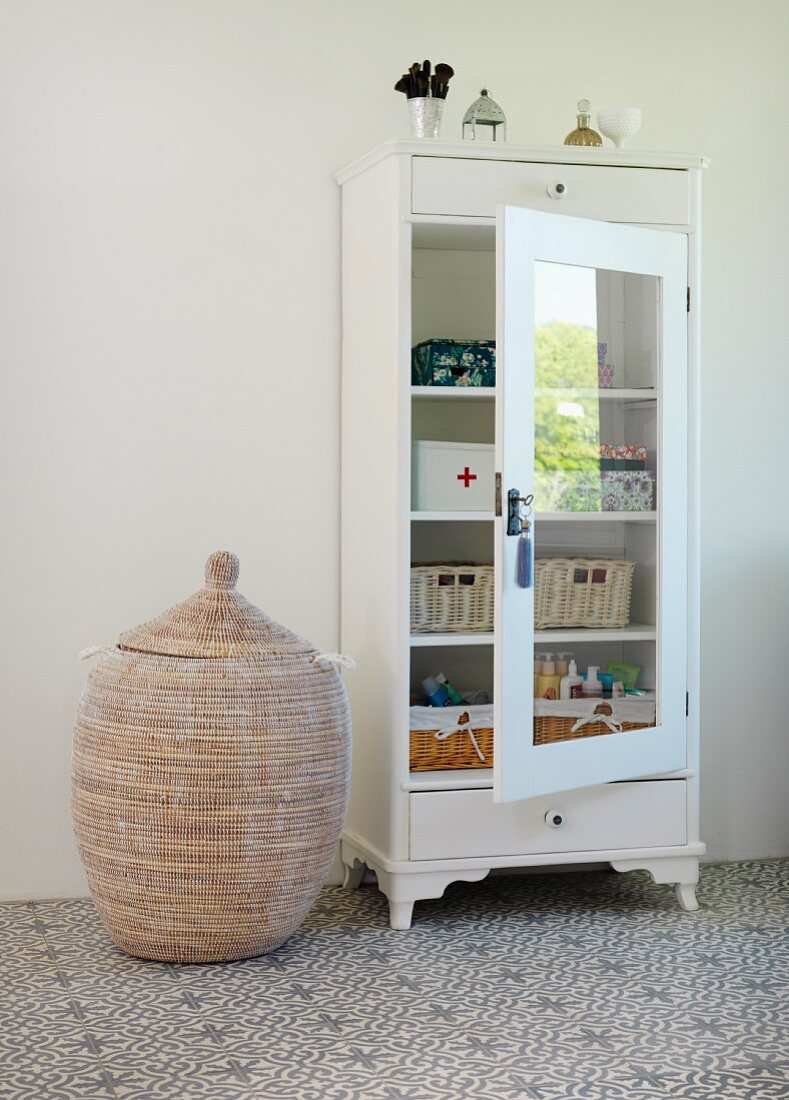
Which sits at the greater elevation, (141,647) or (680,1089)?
(141,647)

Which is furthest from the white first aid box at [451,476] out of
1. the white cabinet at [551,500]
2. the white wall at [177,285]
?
the white wall at [177,285]

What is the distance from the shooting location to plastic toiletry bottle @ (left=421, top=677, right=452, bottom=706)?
3.28 metres

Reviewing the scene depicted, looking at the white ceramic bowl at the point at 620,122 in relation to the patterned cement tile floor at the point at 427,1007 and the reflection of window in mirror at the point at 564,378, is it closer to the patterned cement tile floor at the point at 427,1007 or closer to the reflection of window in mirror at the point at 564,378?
the reflection of window in mirror at the point at 564,378

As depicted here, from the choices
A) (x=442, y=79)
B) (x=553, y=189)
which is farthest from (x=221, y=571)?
(x=442, y=79)

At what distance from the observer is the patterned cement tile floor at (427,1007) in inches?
87.0

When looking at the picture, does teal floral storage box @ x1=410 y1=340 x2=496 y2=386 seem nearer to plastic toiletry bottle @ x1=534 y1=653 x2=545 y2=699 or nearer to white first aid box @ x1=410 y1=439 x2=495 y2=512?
white first aid box @ x1=410 y1=439 x2=495 y2=512

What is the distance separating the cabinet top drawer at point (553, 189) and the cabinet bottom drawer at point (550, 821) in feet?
4.44

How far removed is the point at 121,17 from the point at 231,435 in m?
1.05

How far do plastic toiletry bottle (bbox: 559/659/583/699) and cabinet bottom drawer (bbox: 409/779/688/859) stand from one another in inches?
10.3

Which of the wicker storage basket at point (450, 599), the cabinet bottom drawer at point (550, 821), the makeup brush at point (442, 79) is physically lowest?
the cabinet bottom drawer at point (550, 821)

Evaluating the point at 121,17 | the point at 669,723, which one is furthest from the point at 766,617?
the point at 121,17

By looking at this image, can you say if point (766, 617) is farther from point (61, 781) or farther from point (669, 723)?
point (61, 781)

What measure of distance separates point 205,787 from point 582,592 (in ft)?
3.27

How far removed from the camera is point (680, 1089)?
2176 mm
